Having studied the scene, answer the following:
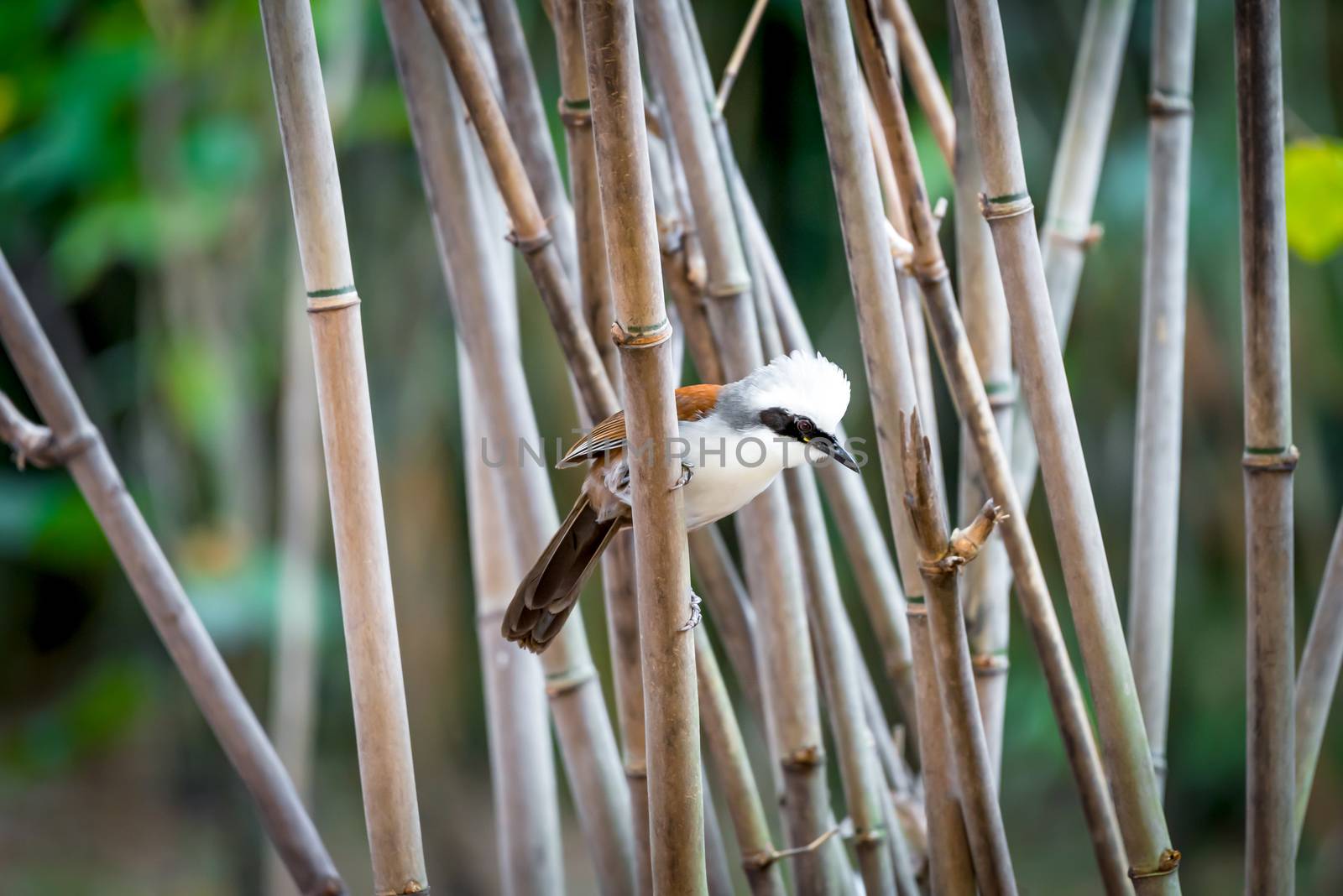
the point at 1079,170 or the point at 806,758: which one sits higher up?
the point at 1079,170

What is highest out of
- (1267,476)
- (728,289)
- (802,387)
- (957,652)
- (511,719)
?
(728,289)

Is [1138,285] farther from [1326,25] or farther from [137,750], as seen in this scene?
[137,750]

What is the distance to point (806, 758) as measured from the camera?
1.15m

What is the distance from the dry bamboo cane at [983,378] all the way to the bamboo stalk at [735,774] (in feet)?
0.91

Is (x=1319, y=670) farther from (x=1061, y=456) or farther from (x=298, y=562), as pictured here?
(x=298, y=562)

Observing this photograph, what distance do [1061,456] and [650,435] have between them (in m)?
0.38

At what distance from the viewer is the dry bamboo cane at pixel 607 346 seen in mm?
1111

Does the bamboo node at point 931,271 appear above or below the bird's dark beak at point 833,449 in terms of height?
above

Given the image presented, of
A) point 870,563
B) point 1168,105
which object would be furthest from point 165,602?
point 1168,105

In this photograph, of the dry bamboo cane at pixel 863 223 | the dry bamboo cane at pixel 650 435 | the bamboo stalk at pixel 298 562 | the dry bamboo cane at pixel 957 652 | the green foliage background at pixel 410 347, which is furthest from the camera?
the green foliage background at pixel 410 347

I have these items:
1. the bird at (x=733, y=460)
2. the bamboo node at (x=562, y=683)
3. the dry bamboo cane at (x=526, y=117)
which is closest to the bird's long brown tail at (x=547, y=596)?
the bird at (x=733, y=460)

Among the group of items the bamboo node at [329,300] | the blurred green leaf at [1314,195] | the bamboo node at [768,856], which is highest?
the blurred green leaf at [1314,195]

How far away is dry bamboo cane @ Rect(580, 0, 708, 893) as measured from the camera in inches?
28.5

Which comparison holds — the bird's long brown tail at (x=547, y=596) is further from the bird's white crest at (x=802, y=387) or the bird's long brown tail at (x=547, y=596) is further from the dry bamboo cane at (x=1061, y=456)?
the dry bamboo cane at (x=1061, y=456)
